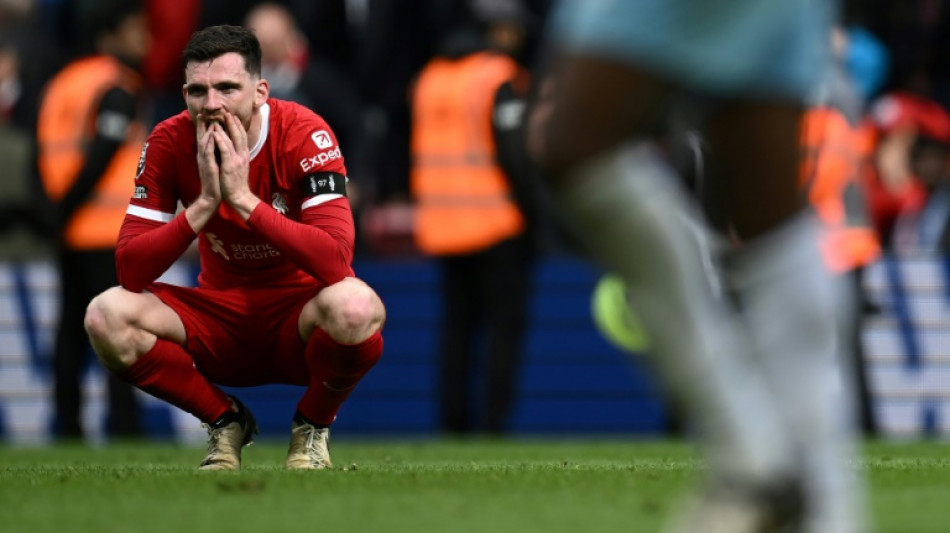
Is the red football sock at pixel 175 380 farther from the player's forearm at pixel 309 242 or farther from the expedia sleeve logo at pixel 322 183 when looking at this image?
the expedia sleeve logo at pixel 322 183

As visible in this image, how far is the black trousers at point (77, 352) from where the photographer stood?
9641 millimetres

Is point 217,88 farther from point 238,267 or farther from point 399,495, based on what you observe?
point 399,495

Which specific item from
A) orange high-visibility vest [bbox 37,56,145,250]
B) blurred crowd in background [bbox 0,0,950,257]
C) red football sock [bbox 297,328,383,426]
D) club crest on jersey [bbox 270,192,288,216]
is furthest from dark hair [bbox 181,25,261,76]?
blurred crowd in background [bbox 0,0,950,257]

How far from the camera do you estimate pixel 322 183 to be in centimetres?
570

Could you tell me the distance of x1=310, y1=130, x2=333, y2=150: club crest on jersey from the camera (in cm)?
577

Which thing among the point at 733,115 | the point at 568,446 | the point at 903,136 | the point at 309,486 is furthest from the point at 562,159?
the point at 903,136

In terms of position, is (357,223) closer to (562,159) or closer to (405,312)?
(405,312)

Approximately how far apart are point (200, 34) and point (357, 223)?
237 inches

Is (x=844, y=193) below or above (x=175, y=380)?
above

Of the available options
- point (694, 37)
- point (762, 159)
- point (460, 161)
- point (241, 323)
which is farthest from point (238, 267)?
point (460, 161)

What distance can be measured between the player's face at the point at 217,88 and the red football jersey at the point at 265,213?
0.12m

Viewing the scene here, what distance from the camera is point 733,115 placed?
334 cm

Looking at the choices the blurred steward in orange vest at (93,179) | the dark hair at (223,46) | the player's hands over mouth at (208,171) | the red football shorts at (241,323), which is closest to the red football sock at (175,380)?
the red football shorts at (241,323)

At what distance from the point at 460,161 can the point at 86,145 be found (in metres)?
2.08
